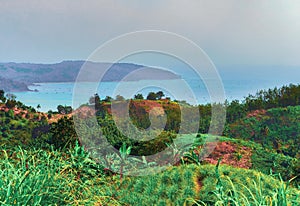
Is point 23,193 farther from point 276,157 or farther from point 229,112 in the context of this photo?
point 229,112

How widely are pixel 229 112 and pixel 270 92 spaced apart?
2.39 feet

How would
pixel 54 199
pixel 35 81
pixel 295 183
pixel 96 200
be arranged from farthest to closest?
pixel 35 81 → pixel 295 183 → pixel 96 200 → pixel 54 199

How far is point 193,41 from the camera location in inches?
219

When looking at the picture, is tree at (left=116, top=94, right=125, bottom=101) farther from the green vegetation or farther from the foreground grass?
the foreground grass

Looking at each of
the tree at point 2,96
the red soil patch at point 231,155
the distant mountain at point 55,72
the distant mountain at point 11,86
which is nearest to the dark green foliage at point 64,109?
the distant mountain at point 55,72

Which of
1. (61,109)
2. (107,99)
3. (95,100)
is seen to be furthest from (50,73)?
(107,99)

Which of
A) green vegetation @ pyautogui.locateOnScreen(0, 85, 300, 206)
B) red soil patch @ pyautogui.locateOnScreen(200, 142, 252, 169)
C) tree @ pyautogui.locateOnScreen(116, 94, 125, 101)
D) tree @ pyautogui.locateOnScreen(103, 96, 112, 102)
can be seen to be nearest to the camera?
green vegetation @ pyautogui.locateOnScreen(0, 85, 300, 206)

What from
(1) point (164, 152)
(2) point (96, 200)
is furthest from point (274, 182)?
(1) point (164, 152)

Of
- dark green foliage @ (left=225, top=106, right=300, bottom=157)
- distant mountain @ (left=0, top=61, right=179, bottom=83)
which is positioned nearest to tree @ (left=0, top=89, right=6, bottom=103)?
distant mountain @ (left=0, top=61, right=179, bottom=83)

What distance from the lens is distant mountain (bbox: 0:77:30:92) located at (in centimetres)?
580

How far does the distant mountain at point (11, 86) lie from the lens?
19.0 ft

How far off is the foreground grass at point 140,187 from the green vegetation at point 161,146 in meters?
0.01

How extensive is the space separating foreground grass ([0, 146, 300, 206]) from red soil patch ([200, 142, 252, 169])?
1.39 metres

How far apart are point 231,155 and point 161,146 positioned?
922 millimetres
